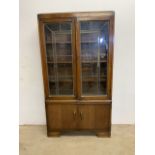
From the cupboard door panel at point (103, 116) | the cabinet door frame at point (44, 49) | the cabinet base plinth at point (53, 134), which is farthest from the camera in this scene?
the cabinet base plinth at point (53, 134)

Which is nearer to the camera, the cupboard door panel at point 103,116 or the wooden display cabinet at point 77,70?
the wooden display cabinet at point 77,70

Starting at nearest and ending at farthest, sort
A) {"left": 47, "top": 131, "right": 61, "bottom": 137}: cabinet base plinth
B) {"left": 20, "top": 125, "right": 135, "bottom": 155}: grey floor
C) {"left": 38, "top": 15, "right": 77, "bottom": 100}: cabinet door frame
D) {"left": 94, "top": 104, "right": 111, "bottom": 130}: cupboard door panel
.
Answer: {"left": 20, "top": 125, "right": 135, "bottom": 155}: grey floor
{"left": 38, "top": 15, "right": 77, "bottom": 100}: cabinet door frame
{"left": 94, "top": 104, "right": 111, "bottom": 130}: cupboard door panel
{"left": 47, "top": 131, "right": 61, "bottom": 137}: cabinet base plinth

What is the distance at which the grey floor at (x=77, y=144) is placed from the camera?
8.23 ft

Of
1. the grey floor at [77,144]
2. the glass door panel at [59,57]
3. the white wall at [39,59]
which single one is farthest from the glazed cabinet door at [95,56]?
the grey floor at [77,144]

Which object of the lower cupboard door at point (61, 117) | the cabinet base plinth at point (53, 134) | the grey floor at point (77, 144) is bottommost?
the grey floor at point (77, 144)

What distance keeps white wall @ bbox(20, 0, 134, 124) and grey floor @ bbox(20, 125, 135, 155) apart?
0.32 m

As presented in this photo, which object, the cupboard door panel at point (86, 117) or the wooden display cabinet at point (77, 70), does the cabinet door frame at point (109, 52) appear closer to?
the wooden display cabinet at point (77, 70)

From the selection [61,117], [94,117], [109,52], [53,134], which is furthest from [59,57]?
[53,134]

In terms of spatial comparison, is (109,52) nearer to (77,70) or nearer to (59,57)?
(77,70)

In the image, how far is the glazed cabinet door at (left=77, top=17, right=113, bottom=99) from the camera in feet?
8.70

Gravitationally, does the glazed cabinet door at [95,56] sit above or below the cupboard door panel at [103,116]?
above

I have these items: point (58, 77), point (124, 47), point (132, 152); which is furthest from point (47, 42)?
point (132, 152)

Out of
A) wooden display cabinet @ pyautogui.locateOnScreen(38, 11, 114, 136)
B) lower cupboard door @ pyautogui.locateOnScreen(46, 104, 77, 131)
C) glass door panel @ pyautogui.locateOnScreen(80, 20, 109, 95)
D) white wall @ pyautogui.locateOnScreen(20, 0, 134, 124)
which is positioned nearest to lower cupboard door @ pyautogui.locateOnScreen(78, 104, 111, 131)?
wooden display cabinet @ pyautogui.locateOnScreen(38, 11, 114, 136)

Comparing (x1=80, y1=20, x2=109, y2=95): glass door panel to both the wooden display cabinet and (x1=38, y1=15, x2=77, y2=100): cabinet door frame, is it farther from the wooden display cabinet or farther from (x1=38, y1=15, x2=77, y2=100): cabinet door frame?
(x1=38, y1=15, x2=77, y2=100): cabinet door frame
